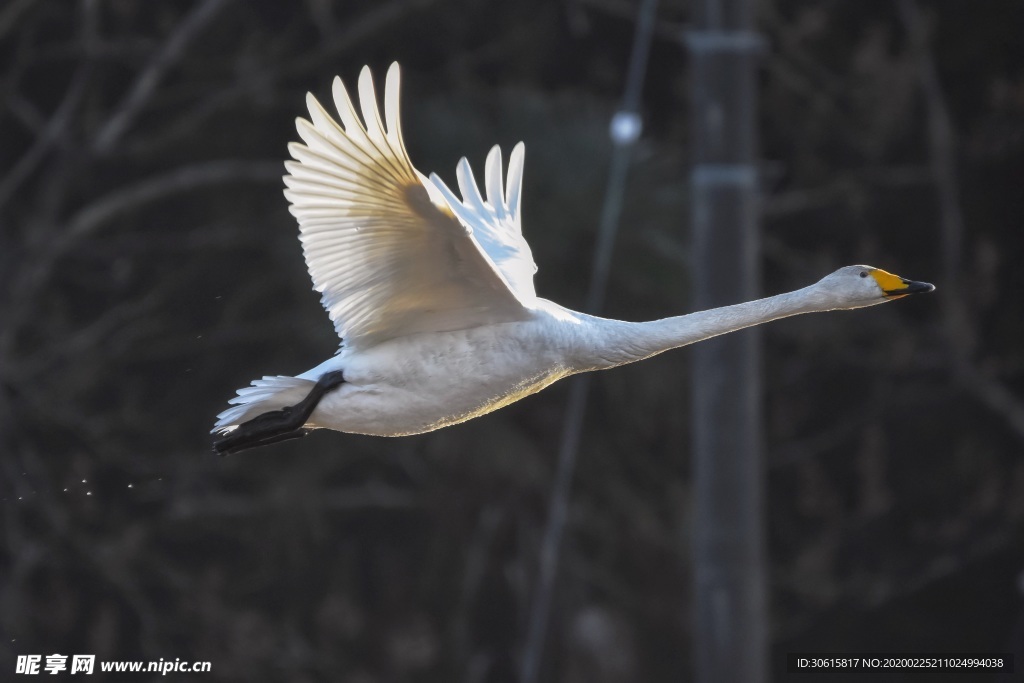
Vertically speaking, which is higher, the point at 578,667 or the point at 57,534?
the point at 57,534

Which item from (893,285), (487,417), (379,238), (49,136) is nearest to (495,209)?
(379,238)

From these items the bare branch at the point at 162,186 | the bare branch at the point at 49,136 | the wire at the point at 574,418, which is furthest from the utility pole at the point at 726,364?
the bare branch at the point at 49,136

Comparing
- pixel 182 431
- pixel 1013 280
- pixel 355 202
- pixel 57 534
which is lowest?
pixel 355 202

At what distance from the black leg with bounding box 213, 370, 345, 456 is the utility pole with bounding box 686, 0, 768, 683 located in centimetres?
205

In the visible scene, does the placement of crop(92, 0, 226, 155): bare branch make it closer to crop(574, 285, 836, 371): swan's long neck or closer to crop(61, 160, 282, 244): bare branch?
crop(61, 160, 282, 244): bare branch

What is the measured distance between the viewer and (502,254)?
511cm

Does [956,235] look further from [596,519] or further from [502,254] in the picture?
[502,254]

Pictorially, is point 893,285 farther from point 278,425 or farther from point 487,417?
point 487,417

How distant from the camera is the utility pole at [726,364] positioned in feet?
20.5

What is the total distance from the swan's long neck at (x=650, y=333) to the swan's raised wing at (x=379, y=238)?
21 centimetres

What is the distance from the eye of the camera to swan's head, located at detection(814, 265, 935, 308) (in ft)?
15.4

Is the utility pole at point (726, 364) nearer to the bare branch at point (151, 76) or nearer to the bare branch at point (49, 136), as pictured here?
the bare branch at point (151, 76)

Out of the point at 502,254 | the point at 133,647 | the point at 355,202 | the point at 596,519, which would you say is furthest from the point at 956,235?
the point at 355,202

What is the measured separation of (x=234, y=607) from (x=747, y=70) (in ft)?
22.7
